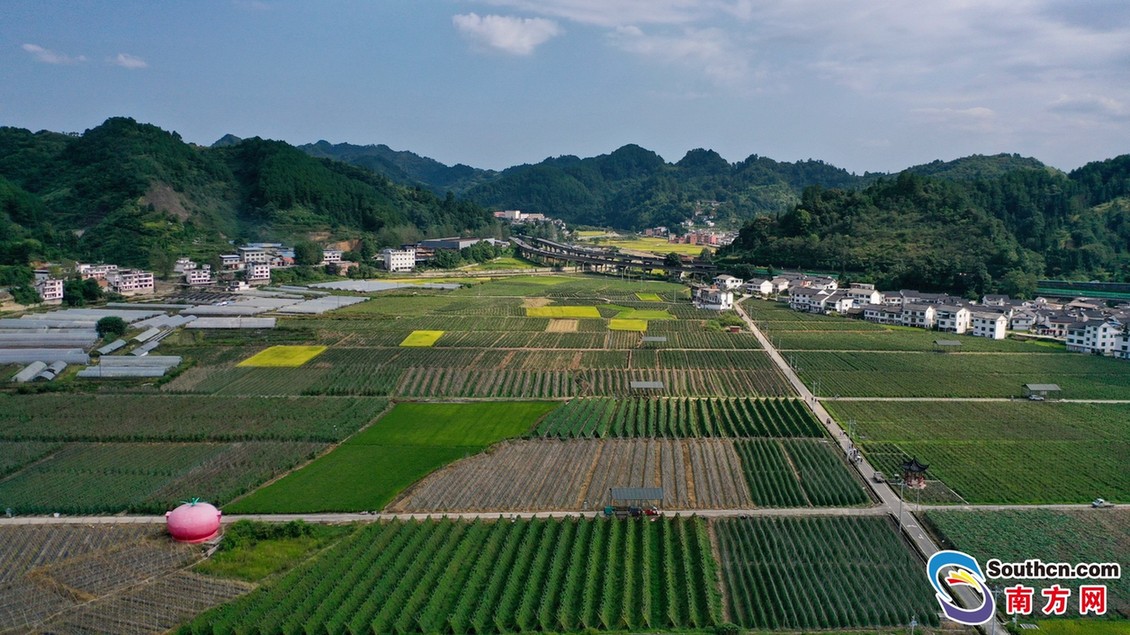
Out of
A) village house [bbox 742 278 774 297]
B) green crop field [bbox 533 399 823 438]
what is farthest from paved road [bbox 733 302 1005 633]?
village house [bbox 742 278 774 297]

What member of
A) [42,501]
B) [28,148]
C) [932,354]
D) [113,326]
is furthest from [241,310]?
[28,148]

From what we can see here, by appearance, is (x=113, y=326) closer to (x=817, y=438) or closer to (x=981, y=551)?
(x=817, y=438)

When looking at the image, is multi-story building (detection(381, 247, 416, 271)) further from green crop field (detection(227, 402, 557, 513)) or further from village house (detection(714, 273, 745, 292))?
green crop field (detection(227, 402, 557, 513))

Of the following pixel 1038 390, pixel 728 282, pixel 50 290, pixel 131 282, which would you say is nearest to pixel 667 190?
pixel 728 282

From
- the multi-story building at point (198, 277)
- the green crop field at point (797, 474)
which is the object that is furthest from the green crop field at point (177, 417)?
the multi-story building at point (198, 277)

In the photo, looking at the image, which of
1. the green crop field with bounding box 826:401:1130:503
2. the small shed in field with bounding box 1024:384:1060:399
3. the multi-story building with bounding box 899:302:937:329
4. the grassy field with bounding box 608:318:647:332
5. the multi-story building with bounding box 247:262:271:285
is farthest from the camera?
the multi-story building with bounding box 247:262:271:285

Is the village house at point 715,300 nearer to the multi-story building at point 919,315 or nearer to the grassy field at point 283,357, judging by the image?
the multi-story building at point 919,315
